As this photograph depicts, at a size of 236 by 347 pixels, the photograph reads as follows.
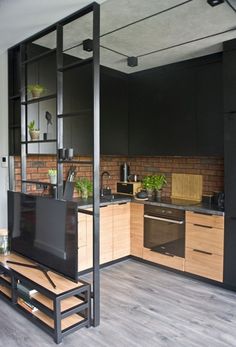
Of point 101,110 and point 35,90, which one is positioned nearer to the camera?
point 35,90

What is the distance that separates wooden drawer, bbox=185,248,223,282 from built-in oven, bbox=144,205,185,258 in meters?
0.11

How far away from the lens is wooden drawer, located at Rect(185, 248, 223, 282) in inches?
120

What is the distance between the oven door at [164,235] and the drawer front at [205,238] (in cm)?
9

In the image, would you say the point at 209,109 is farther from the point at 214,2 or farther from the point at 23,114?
the point at 23,114

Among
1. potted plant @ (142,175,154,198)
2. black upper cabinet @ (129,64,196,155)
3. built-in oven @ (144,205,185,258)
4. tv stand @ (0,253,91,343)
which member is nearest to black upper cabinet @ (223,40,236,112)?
black upper cabinet @ (129,64,196,155)

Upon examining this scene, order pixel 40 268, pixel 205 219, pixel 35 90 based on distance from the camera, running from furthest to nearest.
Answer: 1. pixel 205 219
2. pixel 35 90
3. pixel 40 268

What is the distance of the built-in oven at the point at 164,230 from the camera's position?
11.0 ft

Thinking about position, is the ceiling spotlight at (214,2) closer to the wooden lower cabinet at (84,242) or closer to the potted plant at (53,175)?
the potted plant at (53,175)

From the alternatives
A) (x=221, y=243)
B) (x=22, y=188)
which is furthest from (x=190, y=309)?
(x=22, y=188)

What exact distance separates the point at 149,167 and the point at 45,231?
2.25 metres

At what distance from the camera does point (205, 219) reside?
3.13 metres

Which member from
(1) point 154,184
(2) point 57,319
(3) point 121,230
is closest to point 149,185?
(1) point 154,184

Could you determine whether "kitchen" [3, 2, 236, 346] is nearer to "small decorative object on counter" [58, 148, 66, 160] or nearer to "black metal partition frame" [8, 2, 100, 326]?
"black metal partition frame" [8, 2, 100, 326]

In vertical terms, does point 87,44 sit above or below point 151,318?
above
